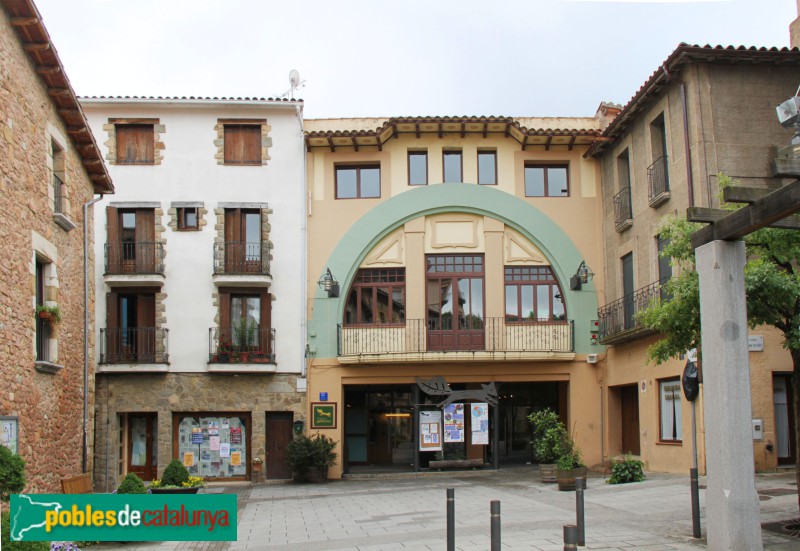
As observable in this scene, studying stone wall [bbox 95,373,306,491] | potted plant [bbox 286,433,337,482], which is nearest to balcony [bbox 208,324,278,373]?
stone wall [bbox 95,373,306,491]

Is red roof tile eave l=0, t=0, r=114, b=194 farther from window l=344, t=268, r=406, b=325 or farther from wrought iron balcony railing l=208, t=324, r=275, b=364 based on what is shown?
window l=344, t=268, r=406, b=325

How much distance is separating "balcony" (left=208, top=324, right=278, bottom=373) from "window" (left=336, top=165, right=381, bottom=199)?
4.55m

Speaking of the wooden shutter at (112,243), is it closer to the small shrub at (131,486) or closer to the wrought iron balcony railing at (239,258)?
the wrought iron balcony railing at (239,258)

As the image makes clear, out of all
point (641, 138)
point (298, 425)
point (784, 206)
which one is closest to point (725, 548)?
point (784, 206)

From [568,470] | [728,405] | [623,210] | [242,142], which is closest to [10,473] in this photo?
[728,405]

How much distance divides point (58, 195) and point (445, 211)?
1160cm

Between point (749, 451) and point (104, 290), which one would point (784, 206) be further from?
point (104, 290)

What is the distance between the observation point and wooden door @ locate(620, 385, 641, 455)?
23.5 m

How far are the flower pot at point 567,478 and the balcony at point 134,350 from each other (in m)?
11.5

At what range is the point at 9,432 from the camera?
13.1 meters

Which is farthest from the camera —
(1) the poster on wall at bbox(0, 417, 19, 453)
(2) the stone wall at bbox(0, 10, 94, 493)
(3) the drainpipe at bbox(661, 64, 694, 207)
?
(3) the drainpipe at bbox(661, 64, 694, 207)

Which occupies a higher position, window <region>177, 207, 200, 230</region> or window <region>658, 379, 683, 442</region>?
window <region>177, 207, 200, 230</region>

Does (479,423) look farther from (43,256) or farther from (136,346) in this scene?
(43,256)

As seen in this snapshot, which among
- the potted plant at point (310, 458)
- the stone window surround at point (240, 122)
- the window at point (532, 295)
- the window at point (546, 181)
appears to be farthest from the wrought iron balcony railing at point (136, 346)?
the window at point (546, 181)
